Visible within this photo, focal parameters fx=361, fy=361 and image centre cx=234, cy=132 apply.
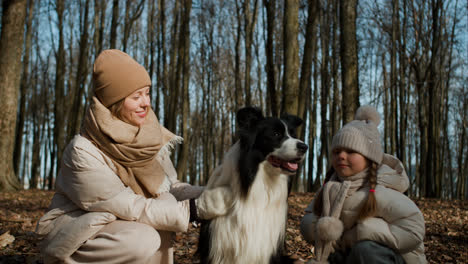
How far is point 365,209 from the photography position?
279 cm

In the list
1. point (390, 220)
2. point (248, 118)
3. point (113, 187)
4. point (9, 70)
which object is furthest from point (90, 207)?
A: point (9, 70)

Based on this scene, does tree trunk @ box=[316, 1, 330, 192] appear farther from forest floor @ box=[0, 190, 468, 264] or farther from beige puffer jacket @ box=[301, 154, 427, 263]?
beige puffer jacket @ box=[301, 154, 427, 263]

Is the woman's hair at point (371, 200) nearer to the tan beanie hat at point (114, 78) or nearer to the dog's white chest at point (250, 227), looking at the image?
the dog's white chest at point (250, 227)

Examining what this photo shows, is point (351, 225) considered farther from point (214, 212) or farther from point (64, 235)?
point (64, 235)

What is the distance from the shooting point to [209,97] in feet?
78.6

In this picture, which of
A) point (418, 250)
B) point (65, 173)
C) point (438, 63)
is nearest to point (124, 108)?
point (65, 173)

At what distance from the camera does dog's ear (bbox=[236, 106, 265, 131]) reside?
291 centimetres

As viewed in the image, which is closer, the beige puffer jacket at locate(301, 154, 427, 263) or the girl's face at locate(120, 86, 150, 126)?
the beige puffer jacket at locate(301, 154, 427, 263)

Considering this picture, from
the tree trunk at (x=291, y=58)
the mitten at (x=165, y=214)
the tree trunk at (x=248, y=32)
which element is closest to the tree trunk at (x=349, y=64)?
the tree trunk at (x=291, y=58)

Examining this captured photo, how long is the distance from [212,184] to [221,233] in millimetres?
401

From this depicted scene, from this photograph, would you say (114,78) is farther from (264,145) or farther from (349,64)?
(349,64)

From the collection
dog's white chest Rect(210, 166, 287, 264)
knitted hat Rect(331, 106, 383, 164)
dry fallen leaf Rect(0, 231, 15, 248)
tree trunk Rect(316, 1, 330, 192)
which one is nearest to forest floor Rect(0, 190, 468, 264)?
dry fallen leaf Rect(0, 231, 15, 248)

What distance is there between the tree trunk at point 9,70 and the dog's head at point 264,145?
313 inches

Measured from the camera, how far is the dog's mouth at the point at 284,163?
2.81 meters
